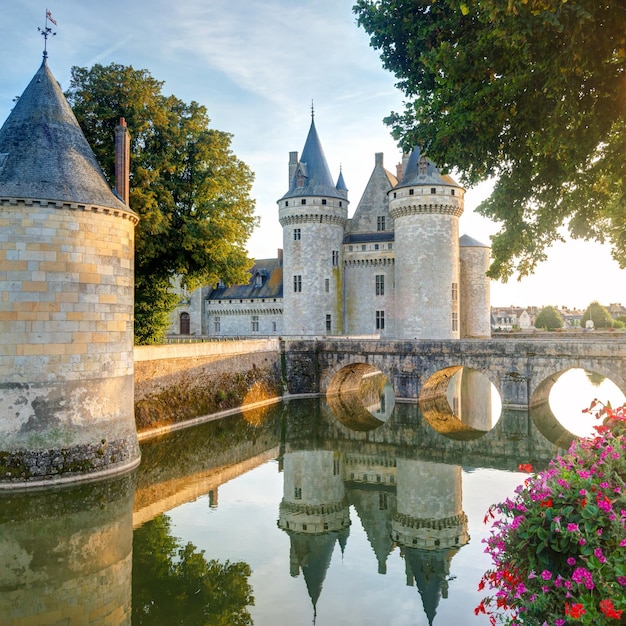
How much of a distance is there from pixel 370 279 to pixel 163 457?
23.5m

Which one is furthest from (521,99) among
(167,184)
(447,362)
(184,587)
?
(447,362)

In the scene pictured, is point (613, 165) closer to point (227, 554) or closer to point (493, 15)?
point (493, 15)

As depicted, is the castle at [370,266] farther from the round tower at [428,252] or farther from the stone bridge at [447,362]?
the stone bridge at [447,362]

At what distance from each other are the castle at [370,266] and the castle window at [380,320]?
0.06 m

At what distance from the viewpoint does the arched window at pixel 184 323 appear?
43375 mm

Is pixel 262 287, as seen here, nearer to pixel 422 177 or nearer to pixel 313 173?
pixel 313 173

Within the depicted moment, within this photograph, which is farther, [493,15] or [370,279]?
[370,279]

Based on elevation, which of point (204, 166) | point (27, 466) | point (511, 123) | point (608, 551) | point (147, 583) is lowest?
point (147, 583)

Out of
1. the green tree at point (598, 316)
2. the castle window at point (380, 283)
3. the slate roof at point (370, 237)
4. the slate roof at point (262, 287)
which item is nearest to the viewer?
the slate roof at point (370, 237)

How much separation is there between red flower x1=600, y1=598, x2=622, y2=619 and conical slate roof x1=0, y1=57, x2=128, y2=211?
38.1ft

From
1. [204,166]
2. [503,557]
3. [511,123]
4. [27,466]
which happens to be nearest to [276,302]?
[204,166]

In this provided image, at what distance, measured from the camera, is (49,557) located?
8.89 m

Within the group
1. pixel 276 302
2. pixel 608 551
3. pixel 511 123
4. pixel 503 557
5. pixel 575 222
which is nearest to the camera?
pixel 608 551

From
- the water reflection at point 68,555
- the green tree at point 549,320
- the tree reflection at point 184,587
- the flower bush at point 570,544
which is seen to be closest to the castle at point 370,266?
the water reflection at point 68,555
